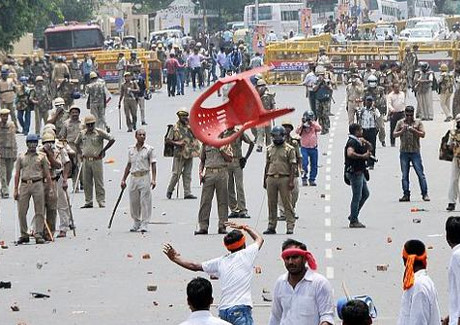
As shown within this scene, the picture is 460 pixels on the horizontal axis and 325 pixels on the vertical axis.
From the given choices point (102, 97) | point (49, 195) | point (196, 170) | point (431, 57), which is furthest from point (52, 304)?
point (431, 57)

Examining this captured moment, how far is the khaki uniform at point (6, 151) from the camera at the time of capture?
2736 cm

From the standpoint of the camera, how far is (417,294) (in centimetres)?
1102

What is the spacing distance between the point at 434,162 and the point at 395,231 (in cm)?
981

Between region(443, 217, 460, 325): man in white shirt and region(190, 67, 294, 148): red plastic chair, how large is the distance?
1724 millimetres

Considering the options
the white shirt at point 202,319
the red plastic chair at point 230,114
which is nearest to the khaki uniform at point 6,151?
the red plastic chair at point 230,114

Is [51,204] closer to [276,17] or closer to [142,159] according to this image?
[142,159]

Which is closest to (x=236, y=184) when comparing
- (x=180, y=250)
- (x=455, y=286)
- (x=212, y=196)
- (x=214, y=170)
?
(x=214, y=170)

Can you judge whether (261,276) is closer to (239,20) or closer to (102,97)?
(102,97)

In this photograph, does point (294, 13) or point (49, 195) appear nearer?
point (49, 195)

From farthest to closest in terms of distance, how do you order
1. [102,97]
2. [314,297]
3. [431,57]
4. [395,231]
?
[431,57]
[102,97]
[395,231]
[314,297]

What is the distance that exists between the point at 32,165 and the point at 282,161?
11.5ft

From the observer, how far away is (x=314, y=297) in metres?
10.6

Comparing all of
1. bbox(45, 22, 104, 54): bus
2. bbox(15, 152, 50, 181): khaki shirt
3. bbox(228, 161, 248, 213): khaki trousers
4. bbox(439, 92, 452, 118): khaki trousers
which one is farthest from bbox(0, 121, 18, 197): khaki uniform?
bbox(45, 22, 104, 54): bus

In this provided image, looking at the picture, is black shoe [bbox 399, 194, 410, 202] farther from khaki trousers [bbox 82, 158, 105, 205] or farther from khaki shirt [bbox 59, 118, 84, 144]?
khaki shirt [bbox 59, 118, 84, 144]
